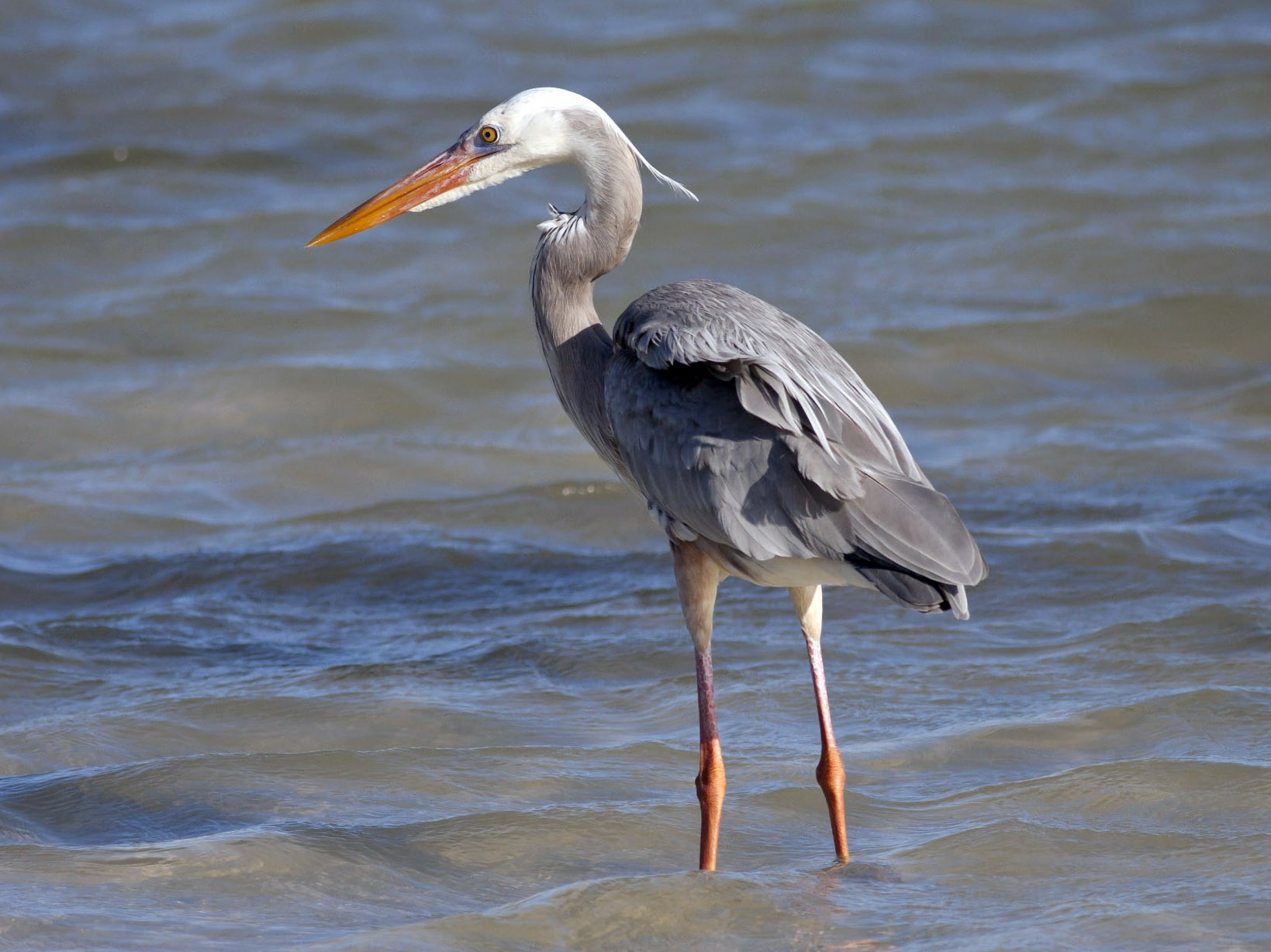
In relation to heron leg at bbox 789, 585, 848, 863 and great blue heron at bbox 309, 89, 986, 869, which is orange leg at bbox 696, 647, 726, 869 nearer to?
great blue heron at bbox 309, 89, 986, 869

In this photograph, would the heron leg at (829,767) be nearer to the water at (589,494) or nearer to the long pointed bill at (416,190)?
the water at (589,494)

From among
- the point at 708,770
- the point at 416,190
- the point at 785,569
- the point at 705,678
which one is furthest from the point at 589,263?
the point at 708,770

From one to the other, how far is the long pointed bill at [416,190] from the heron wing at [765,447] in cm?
83

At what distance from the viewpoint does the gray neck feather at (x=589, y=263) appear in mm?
5352

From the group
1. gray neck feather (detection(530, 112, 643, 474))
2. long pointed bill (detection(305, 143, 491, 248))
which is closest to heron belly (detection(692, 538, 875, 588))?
gray neck feather (detection(530, 112, 643, 474))

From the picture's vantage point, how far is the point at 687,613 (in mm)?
5109

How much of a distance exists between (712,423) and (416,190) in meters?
1.44

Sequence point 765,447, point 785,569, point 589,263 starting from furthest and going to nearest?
1. point 589,263
2. point 785,569
3. point 765,447

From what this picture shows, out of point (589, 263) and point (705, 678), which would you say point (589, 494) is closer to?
point (589, 263)

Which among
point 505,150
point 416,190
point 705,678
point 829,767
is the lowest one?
point 829,767

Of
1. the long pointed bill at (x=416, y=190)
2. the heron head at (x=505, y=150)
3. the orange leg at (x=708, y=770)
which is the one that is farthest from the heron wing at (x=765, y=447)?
the long pointed bill at (x=416, y=190)

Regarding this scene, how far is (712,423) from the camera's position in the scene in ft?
15.8

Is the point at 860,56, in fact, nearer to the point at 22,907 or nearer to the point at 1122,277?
the point at 1122,277

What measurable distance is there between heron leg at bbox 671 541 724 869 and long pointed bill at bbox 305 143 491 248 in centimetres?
141
